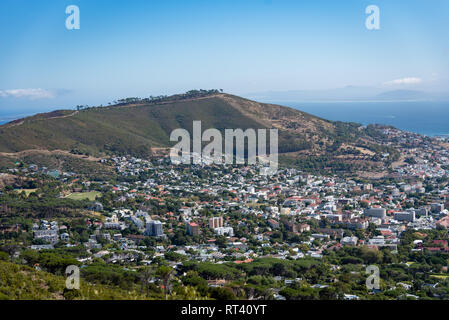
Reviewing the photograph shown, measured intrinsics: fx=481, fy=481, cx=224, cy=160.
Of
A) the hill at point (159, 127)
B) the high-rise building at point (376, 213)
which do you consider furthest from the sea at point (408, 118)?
the high-rise building at point (376, 213)

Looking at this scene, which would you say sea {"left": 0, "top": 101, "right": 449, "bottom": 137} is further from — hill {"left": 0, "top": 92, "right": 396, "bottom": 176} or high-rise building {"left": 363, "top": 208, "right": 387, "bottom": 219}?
high-rise building {"left": 363, "top": 208, "right": 387, "bottom": 219}

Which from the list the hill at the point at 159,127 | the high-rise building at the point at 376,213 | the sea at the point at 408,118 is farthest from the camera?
the sea at the point at 408,118

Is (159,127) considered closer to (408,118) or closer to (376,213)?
(376,213)

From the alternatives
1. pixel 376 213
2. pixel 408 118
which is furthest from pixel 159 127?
pixel 408 118

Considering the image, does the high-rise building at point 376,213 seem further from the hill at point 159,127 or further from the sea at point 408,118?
the sea at point 408,118

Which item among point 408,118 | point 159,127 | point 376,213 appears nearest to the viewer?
point 376,213

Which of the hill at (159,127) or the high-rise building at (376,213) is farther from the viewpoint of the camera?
the hill at (159,127)

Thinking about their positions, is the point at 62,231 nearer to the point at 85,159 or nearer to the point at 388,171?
the point at 85,159

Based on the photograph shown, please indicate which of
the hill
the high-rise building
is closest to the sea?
the hill

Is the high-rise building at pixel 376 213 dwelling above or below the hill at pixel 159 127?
below
